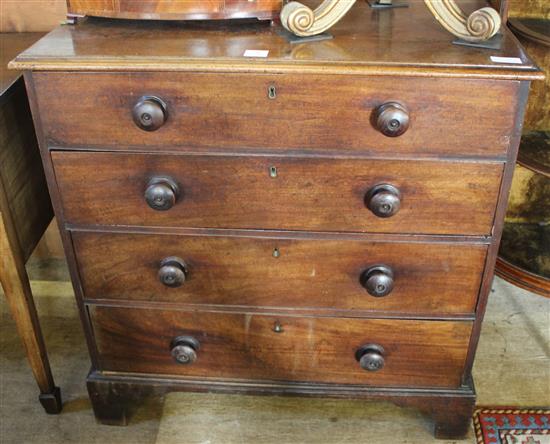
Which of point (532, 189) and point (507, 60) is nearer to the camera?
point (507, 60)

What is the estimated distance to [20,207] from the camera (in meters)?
1.56

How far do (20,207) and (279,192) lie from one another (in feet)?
2.16

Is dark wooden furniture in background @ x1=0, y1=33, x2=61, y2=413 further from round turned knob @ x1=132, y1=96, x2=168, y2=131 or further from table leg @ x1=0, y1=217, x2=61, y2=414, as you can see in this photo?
round turned knob @ x1=132, y1=96, x2=168, y2=131

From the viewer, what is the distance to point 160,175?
52.8 inches

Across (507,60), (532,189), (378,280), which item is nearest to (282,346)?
(378,280)

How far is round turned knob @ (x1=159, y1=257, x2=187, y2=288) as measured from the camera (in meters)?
1.44

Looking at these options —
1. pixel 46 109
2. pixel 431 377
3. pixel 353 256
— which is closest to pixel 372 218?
pixel 353 256

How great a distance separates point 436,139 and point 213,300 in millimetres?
628

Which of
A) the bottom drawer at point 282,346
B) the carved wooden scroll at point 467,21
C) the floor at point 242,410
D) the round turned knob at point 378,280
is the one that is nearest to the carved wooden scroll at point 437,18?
the carved wooden scroll at point 467,21

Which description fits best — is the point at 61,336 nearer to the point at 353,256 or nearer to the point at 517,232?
the point at 353,256

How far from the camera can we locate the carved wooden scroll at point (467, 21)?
1.22 metres

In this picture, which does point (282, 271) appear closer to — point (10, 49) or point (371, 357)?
point (371, 357)

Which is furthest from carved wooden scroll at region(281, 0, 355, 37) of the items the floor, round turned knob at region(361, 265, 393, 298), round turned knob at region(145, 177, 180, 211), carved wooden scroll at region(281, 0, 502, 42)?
the floor

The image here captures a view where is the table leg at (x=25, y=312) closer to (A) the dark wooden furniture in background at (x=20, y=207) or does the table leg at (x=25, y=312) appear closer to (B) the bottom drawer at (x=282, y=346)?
(A) the dark wooden furniture in background at (x=20, y=207)
